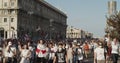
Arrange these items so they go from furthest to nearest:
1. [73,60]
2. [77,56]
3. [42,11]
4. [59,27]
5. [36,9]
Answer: [59,27]
[42,11]
[36,9]
[77,56]
[73,60]

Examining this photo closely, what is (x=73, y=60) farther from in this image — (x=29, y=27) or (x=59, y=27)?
(x=59, y=27)

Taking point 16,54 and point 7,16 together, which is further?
point 7,16

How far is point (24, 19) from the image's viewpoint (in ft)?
356

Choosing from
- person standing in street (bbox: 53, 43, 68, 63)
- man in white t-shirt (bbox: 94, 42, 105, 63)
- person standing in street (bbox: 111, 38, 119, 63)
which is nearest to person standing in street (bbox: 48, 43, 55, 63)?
person standing in street (bbox: 53, 43, 68, 63)

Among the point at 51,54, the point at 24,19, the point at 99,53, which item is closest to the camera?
the point at 99,53

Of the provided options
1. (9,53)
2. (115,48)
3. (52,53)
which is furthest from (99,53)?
(52,53)

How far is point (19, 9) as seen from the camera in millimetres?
103438

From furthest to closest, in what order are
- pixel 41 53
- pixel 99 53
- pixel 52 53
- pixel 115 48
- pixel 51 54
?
pixel 52 53 < pixel 51 54 < pixel 41 53 < pixel 115 48 < pixel 99 53

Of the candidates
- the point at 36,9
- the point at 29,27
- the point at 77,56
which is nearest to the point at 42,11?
the point at 36,9

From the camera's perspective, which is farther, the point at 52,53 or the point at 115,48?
the point at 52,53

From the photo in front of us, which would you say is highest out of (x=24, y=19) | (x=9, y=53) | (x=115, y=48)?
(x=24, y=19)

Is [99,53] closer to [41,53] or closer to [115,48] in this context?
[115,48]

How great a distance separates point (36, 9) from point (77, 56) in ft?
335

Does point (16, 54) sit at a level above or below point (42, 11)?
below
